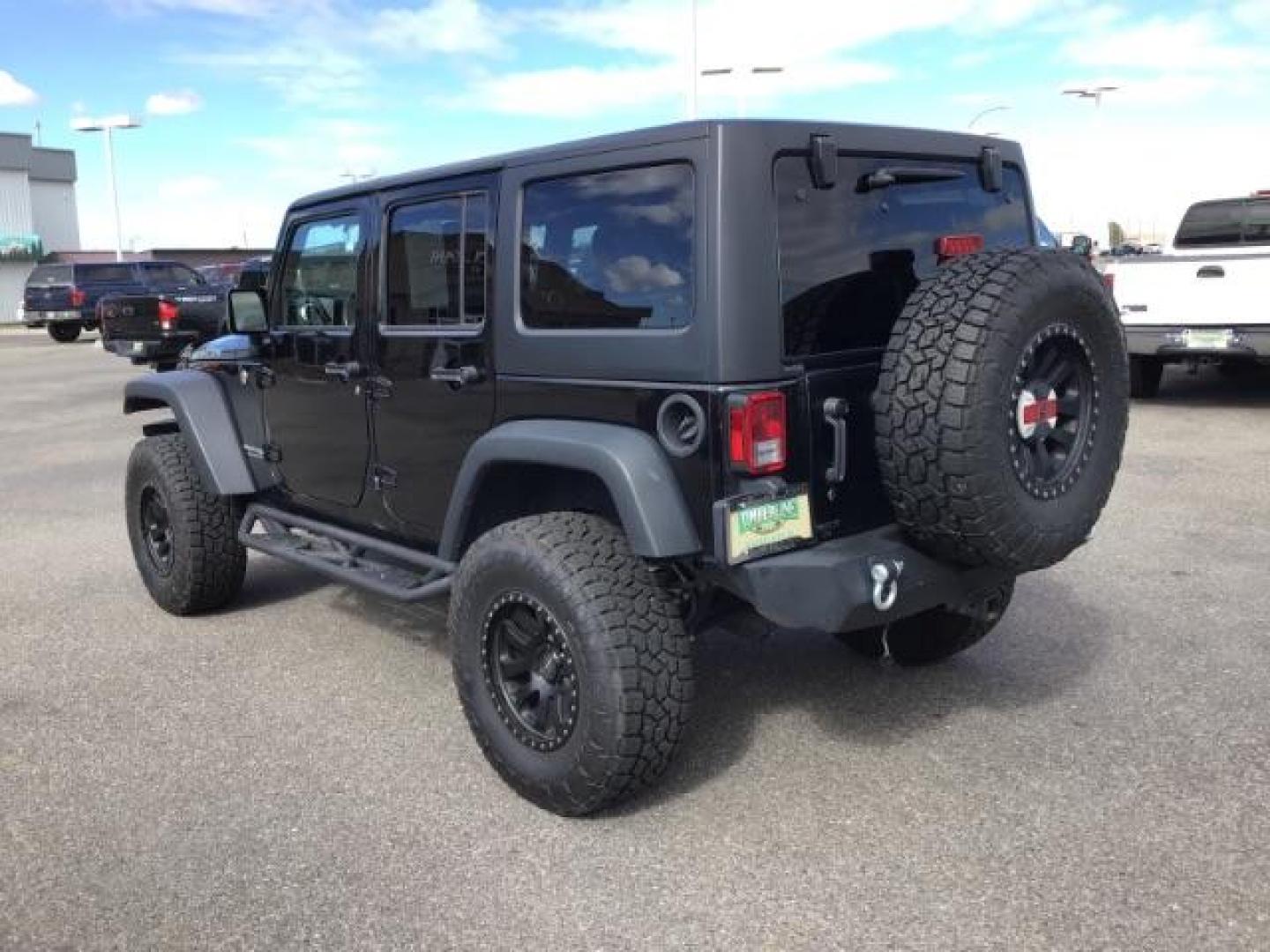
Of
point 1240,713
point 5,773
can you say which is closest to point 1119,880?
point 1240,713

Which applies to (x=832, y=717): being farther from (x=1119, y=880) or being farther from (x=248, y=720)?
(x=248, y=720)

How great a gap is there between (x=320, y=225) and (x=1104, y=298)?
2989 mm

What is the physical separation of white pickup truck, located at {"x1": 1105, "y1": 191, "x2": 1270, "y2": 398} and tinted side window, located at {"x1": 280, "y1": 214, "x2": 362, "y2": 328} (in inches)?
306

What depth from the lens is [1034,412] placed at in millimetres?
3111

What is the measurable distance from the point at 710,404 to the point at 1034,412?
918 mm

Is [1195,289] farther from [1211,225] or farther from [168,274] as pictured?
[168,274]

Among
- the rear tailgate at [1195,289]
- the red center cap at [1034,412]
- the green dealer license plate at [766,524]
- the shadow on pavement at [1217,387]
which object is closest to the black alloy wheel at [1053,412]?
the red center cap at [1034,412]

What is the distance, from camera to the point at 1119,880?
2.85 metres

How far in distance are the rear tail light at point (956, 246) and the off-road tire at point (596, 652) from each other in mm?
1309

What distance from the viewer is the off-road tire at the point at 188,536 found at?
16.5 feet

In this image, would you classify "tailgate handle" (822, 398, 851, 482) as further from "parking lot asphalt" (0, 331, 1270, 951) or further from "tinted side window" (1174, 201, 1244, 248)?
"tinted side window" (1174, 201, 1244, 248)

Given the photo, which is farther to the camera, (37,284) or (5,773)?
(37,284)

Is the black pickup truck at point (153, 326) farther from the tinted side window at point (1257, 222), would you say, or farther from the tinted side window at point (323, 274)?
the tinted side window at point (1257, 222)

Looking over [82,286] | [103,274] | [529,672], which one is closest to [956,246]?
[529,672]
